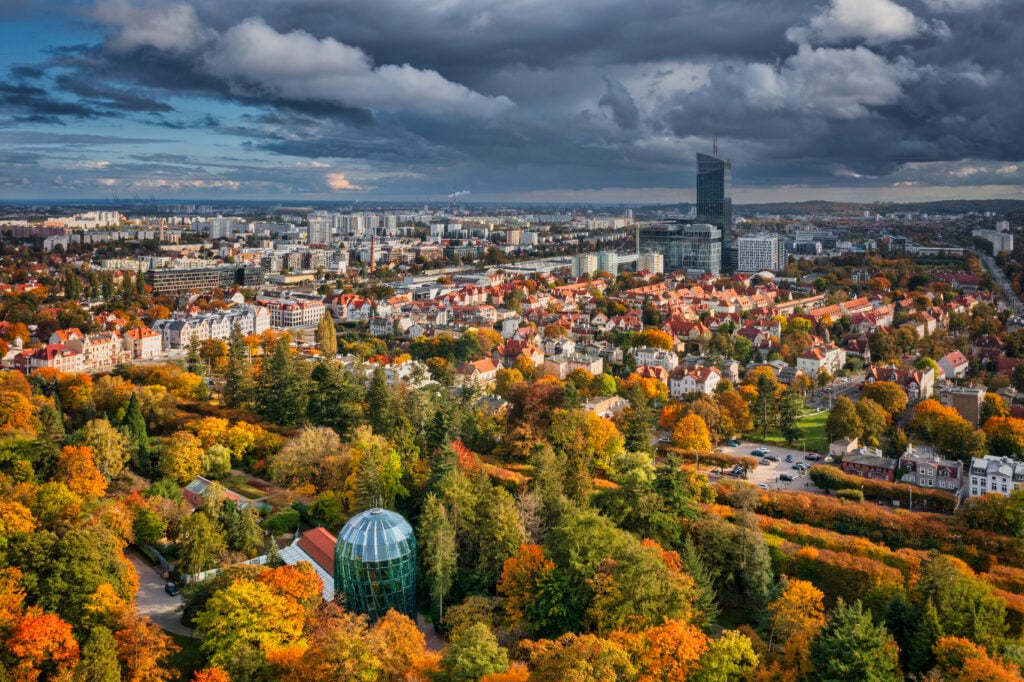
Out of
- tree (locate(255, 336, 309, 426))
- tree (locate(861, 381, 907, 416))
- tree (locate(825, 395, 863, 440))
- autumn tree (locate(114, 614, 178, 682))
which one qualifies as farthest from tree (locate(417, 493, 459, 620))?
tree (locate(861, 381, 907, 416))

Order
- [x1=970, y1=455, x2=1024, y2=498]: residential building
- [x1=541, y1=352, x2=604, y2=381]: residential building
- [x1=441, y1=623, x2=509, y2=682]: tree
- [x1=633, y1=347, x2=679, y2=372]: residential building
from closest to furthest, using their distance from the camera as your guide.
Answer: [x1=441, y1=623, x2=509, y2=682]: tree, [x1=970, y1=455, x2=1024, y2=498]: residential building, [x1=541, y1=352, x2=604, y2=381]: residential building, [x1=633, y1=347, x2=679, y2=372]: residential building

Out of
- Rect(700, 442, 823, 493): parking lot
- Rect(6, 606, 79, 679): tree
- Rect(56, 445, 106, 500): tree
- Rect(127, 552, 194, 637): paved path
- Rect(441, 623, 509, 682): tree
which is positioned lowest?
Rect(700, 442, 823, 493): parking lot

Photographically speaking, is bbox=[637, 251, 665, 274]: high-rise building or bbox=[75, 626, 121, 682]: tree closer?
bbox=[75, 626, 121, 682]: tree

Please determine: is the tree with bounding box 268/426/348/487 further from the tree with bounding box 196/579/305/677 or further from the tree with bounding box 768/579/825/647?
the tree with bounding box 768/579/825/647

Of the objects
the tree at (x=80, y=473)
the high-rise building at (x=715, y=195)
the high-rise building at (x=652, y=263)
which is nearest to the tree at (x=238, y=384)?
the tree at (x=80, y=473)

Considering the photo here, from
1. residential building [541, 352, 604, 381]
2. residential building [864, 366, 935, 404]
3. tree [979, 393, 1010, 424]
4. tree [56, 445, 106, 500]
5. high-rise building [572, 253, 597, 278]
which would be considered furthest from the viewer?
high-rise building [572, 253, 597, 278]

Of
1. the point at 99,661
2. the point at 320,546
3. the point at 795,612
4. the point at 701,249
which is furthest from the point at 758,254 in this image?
the point at 99,661

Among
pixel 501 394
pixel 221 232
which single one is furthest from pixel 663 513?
pixel 221 232
